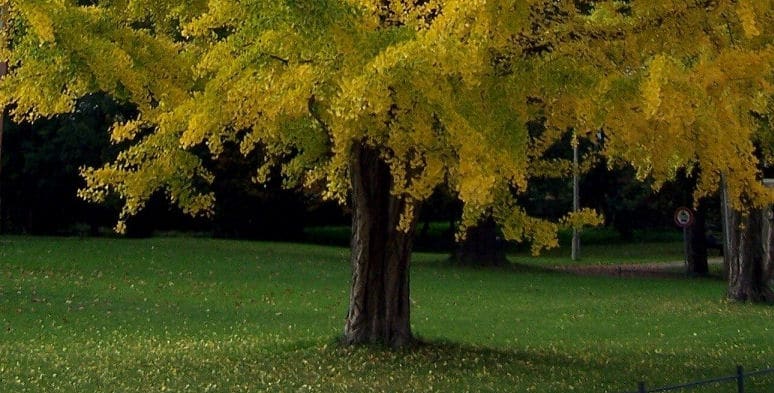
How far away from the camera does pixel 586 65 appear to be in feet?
35.7

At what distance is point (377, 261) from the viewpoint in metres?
13.4

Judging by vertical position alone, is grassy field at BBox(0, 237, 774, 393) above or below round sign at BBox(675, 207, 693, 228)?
below

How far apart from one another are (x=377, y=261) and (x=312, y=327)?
19.1 feet

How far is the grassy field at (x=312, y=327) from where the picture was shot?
1235cm

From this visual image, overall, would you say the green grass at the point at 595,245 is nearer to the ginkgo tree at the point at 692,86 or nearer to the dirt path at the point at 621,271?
the dirt path at the point at 621,271

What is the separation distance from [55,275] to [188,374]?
1459 centimetres

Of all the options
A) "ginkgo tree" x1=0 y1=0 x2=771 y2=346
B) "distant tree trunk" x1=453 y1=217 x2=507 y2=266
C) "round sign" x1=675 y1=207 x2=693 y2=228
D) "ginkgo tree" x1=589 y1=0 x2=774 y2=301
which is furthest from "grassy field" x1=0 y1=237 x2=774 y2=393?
"ginkgo tree" x1=589 y1=0 x2=774 y2=301

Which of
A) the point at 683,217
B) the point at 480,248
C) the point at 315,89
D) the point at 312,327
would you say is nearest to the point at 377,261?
the point at 315,89

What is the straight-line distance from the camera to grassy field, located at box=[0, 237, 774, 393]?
1235 centimetres

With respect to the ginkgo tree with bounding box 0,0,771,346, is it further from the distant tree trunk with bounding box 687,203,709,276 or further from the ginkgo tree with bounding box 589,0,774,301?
the distant tree trunk with bounding box 687,203,709,276

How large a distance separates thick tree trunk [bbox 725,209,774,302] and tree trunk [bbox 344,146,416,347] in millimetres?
14203

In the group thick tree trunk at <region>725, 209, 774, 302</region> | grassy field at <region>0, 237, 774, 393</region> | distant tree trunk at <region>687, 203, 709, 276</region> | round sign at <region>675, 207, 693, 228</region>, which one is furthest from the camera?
distant tree trunk at <region>687, 203, 709, 276</region>

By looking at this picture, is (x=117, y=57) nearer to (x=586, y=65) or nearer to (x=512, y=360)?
(x=586, y=65)

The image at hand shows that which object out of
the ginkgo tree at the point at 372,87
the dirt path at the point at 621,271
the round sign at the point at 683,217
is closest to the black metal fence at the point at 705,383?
the ginkgo tree at the point at 372,87
